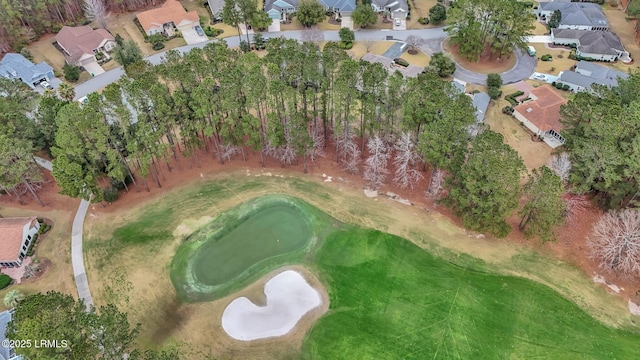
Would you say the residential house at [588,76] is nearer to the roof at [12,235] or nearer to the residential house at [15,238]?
the residential house at [15,238]

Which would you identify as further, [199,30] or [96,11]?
[199,30]

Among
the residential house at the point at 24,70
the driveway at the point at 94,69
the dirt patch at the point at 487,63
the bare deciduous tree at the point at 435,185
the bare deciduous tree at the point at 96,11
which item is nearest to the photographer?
the bare deciduous tree at the point at 435,185

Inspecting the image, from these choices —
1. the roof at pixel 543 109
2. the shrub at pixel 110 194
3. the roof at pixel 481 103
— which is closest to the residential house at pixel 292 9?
the roof at pixel 481 103

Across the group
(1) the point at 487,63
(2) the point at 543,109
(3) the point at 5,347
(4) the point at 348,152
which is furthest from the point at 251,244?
(1) the point at 487,63

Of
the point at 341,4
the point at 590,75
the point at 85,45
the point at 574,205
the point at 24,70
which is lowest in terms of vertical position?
the point at 574,205

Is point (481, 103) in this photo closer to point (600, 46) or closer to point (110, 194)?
point (600, 46)
